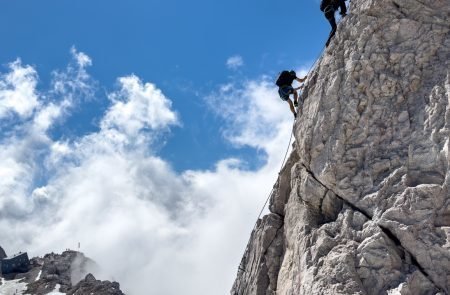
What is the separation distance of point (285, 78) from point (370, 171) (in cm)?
823

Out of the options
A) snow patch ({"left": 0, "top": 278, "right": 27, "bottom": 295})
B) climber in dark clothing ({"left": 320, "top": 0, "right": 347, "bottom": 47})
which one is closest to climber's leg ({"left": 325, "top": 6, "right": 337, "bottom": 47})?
climber in dark clothing ({"left": 320, "top": 0, "right": 347, "bottom": 47})

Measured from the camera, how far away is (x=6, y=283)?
309 ft

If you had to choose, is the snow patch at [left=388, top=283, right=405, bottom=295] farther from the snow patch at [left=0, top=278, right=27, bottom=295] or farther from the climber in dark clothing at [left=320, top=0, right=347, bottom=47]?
the snow patch at [left=0, top=278, right=27, bottom=295]

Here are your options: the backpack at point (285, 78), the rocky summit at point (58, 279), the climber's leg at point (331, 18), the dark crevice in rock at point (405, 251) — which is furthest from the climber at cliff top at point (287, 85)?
the rocky summit at point (58, 279)

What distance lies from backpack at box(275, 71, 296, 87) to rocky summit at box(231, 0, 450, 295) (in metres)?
2.59

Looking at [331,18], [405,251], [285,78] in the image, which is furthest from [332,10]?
[405,251]

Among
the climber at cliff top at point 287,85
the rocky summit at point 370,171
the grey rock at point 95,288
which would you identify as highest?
the grey rock at point 95,288

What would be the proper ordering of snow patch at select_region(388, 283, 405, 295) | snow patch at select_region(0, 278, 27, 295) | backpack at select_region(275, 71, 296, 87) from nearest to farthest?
snow patch at select_region(388, 283, 405, 295) → backpack at select_region(275, 71, 296, 87) → snow patch at select_region(0, 278, 27, 295)

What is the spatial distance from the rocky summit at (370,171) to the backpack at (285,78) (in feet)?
8.51

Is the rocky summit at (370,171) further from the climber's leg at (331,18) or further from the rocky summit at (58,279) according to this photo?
the rocky summit at (58,279)

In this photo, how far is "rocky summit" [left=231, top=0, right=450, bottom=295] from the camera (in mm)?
15547

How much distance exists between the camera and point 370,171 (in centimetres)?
1747

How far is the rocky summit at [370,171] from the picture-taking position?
15.5 m

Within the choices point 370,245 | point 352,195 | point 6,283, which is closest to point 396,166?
point 352,195
